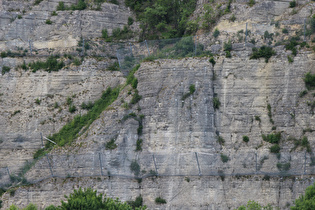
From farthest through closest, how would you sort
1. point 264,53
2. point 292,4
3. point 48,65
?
point 48,65 < point 292,4 < point 264,53

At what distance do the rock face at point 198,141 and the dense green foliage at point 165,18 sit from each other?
618 cm

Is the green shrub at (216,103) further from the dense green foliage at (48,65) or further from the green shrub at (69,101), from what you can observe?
the dense green foliage at (48,65)

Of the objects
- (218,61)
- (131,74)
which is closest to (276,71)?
(218,61)

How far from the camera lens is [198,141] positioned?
40.7 metres

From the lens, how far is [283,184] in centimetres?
3903

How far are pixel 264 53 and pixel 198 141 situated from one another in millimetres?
7619

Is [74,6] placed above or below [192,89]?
above

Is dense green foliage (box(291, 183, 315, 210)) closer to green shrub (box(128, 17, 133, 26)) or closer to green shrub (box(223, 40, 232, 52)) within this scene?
green shrub (box(223, 40, 232, 52))

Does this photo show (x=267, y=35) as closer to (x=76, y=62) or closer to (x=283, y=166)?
(x=283, y=166)

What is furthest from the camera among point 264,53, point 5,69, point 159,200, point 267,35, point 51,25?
point 51,25

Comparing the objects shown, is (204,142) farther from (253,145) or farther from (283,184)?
(283,184)

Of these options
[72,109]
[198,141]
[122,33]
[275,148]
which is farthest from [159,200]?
[122,33]

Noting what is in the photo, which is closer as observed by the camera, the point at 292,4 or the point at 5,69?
the point at 292,4

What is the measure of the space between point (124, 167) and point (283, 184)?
10614 mm
